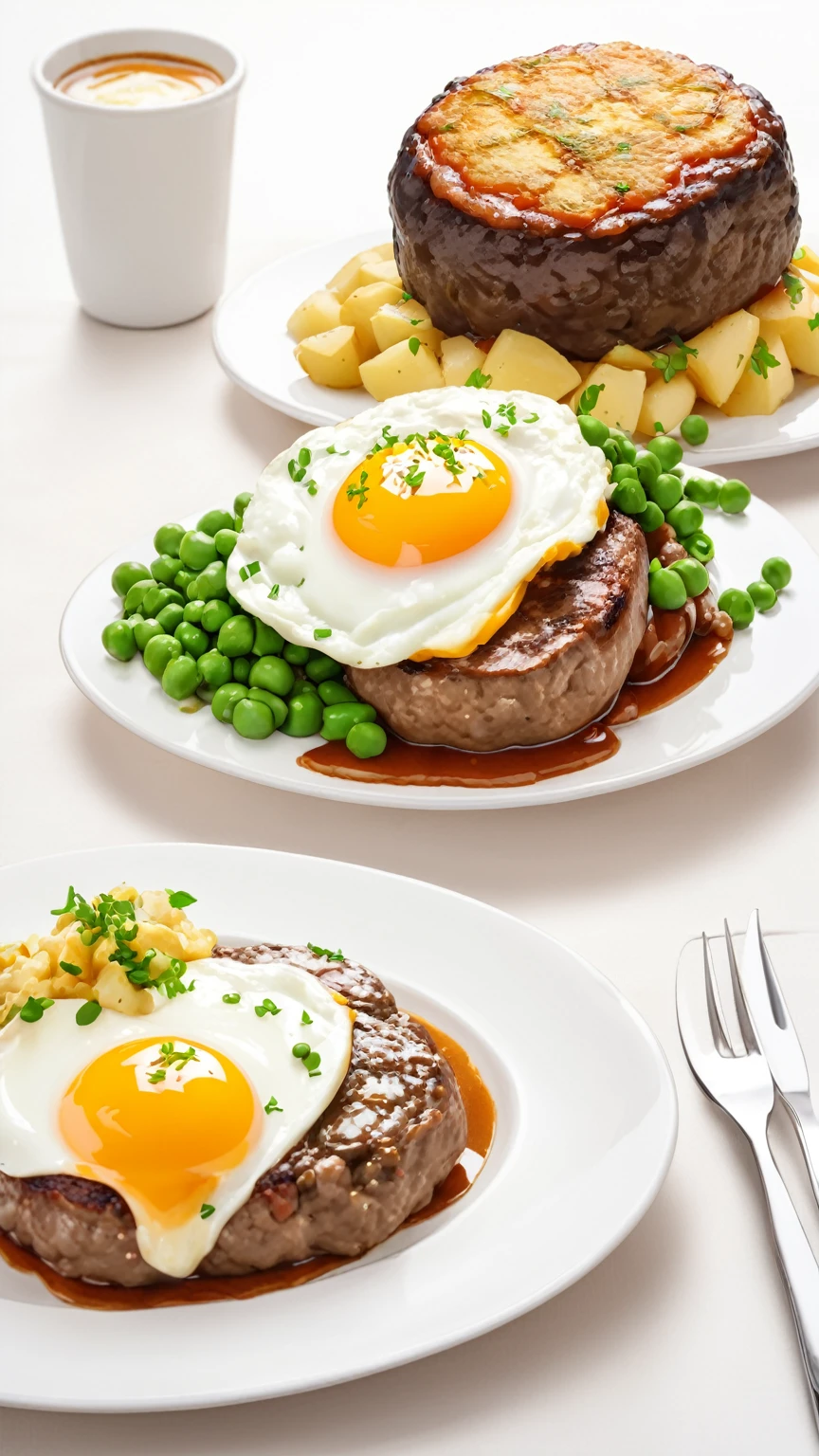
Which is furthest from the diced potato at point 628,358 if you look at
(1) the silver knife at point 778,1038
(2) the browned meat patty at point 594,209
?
(1) the silver knife at point 778,1038

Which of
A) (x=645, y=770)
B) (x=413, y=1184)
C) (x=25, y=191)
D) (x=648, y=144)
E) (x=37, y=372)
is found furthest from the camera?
(x=25, y=191)

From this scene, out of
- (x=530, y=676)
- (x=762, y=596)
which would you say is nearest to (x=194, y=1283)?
(x=530, y=676)

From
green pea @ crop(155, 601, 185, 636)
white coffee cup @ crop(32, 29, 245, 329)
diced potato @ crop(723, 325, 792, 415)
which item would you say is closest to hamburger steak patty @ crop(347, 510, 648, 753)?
green pea @ crop(155, 601, 185, 636)

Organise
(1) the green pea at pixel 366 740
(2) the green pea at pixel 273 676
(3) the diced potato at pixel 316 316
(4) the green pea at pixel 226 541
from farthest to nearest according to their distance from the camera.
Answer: (3) the diced potato at pixel 316 316
(4) the green pea at pixel 226 541
(2) the green pea at pixel 273 676
(1) the green pea at pixel 366 740

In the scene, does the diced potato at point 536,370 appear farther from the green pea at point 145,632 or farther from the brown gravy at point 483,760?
the green pea at point 145,632

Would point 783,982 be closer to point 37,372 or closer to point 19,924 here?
point 19,924

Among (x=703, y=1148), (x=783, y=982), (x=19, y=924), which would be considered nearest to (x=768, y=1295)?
(x=703, y=1148)
